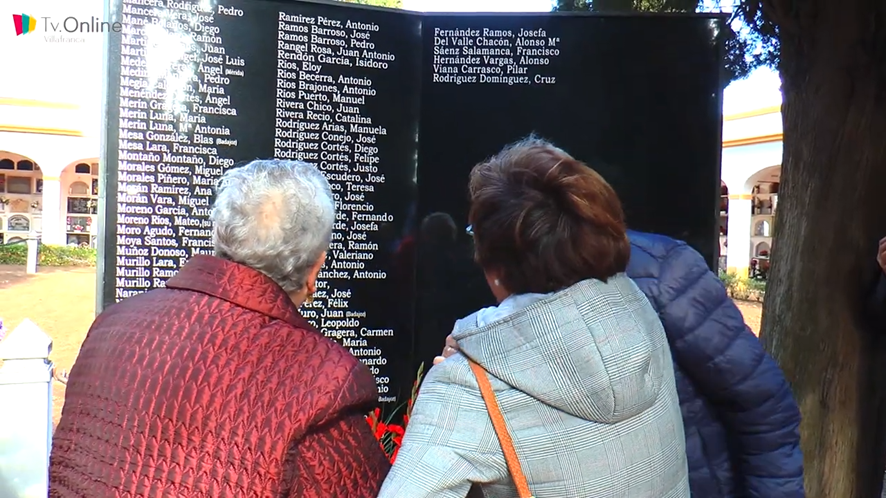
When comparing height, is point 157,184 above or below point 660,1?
below

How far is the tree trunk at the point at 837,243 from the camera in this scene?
3277mm

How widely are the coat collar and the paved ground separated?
934cm

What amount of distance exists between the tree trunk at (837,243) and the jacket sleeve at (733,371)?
82.5 inches

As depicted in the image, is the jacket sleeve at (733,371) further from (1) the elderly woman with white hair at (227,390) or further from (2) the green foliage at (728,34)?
(2) the green foliage at (728,34)

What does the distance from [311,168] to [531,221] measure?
65 cm

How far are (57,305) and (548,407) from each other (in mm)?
18423

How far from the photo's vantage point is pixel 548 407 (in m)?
1.18

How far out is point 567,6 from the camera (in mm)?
5438

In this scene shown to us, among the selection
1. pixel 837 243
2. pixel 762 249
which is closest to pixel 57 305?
pixel 837 243

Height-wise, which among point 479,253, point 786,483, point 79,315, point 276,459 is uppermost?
point 479,253

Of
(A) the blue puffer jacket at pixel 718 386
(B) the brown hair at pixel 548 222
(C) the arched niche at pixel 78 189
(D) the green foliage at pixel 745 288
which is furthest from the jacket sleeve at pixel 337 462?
(C) the arched niche at pixel 78 189

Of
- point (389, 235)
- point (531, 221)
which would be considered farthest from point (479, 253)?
point (389, 235)

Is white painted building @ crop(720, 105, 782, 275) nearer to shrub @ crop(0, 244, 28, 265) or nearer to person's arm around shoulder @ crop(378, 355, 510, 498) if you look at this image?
person's arm around shoulder @ crop(378, 355, 510, 498)

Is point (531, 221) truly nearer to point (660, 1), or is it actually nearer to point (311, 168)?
point (311, 168)
